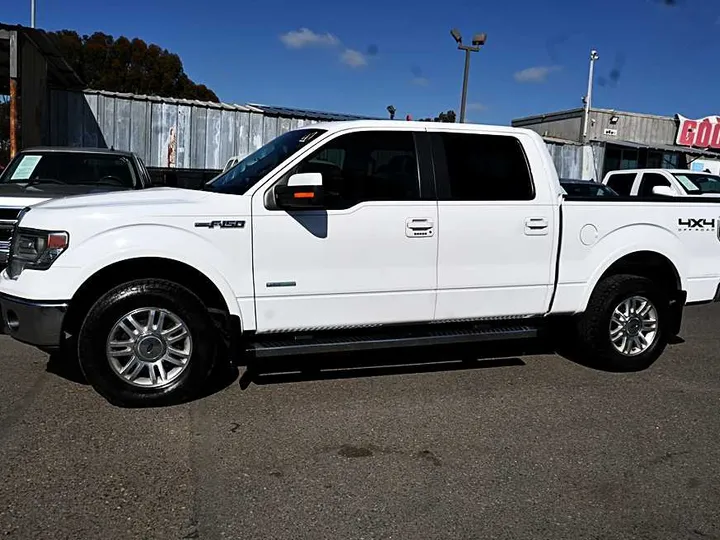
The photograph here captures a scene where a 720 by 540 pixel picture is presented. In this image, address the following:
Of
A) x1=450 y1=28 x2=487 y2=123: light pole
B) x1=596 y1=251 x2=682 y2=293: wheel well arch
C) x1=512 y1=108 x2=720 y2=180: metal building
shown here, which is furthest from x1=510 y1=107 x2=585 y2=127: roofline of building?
x1=596 y1=251 x2=682 y2=293: wheel well arch

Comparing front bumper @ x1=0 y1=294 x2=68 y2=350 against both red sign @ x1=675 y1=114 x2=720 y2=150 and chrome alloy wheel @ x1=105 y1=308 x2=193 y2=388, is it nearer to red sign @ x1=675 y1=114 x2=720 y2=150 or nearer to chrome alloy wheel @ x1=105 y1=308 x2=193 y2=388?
chrome alloy wheel @ x1=105 y1=308 x2=193 y2=388

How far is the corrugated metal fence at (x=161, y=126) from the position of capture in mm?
16453

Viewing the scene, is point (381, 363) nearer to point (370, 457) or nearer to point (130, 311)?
point (370, 457)

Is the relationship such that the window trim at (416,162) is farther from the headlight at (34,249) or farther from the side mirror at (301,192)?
the headlight at (34,249)

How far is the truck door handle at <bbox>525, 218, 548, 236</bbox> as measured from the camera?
5.29 metres

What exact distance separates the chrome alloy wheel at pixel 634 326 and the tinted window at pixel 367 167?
2.21 metres

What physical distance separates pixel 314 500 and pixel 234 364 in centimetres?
198

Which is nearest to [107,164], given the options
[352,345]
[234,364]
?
[234,364]

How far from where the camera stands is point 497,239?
17.1ft

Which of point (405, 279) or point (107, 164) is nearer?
point (405, 279)

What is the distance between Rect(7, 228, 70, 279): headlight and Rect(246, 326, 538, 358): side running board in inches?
56.4

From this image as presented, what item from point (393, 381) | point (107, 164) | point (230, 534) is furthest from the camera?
point (107, 164)

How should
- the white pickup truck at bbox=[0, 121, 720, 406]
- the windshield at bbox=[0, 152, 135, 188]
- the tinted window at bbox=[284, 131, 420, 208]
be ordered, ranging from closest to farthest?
the white pickup truck at bbox=[0, 121, 720, 406], the tinted window at bbox=[284, 131, 420, 208], the windshield at bbox=[0, 152, 135, 188]

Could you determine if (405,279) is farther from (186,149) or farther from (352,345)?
(186,149)
